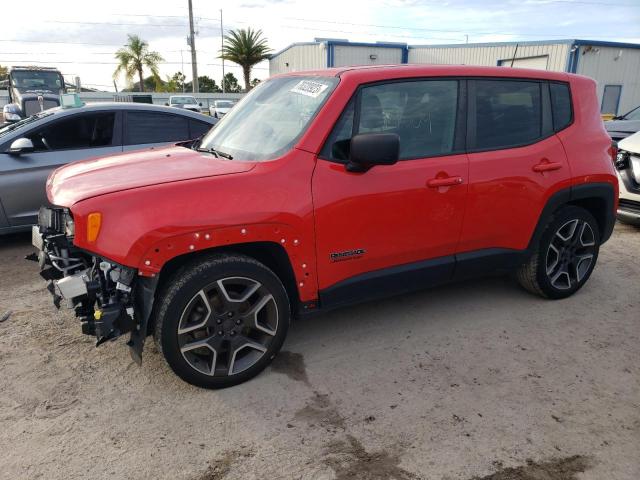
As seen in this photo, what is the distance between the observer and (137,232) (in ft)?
8.17

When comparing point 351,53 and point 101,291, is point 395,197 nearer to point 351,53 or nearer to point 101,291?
point 101,291

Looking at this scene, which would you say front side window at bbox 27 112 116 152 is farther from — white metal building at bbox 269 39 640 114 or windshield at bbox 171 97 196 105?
windshield at bbox 171 97 196 105

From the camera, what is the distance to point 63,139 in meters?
5.50

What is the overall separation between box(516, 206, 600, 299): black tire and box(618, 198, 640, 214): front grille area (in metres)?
2.56

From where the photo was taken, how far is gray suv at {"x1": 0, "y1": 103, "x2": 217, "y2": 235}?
5.18 m

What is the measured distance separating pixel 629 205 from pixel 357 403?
5.31 meters

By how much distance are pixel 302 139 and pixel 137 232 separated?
1.09 meters

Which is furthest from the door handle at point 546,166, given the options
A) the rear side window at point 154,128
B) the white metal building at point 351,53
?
the white metal building at point 351,53

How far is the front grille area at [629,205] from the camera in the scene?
6238 millimetres

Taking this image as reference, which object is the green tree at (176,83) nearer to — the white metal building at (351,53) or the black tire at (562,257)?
the white metal building at (351,53)

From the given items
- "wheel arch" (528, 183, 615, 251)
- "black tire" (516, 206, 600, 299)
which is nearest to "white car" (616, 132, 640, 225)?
"wheel arch" (528, 183, 615, 251)

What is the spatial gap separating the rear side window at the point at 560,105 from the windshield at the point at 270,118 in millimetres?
1864

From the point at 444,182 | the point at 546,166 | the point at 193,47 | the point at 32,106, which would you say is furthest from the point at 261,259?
the point at 193,47

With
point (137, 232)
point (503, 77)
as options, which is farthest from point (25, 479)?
point (503, 77)
